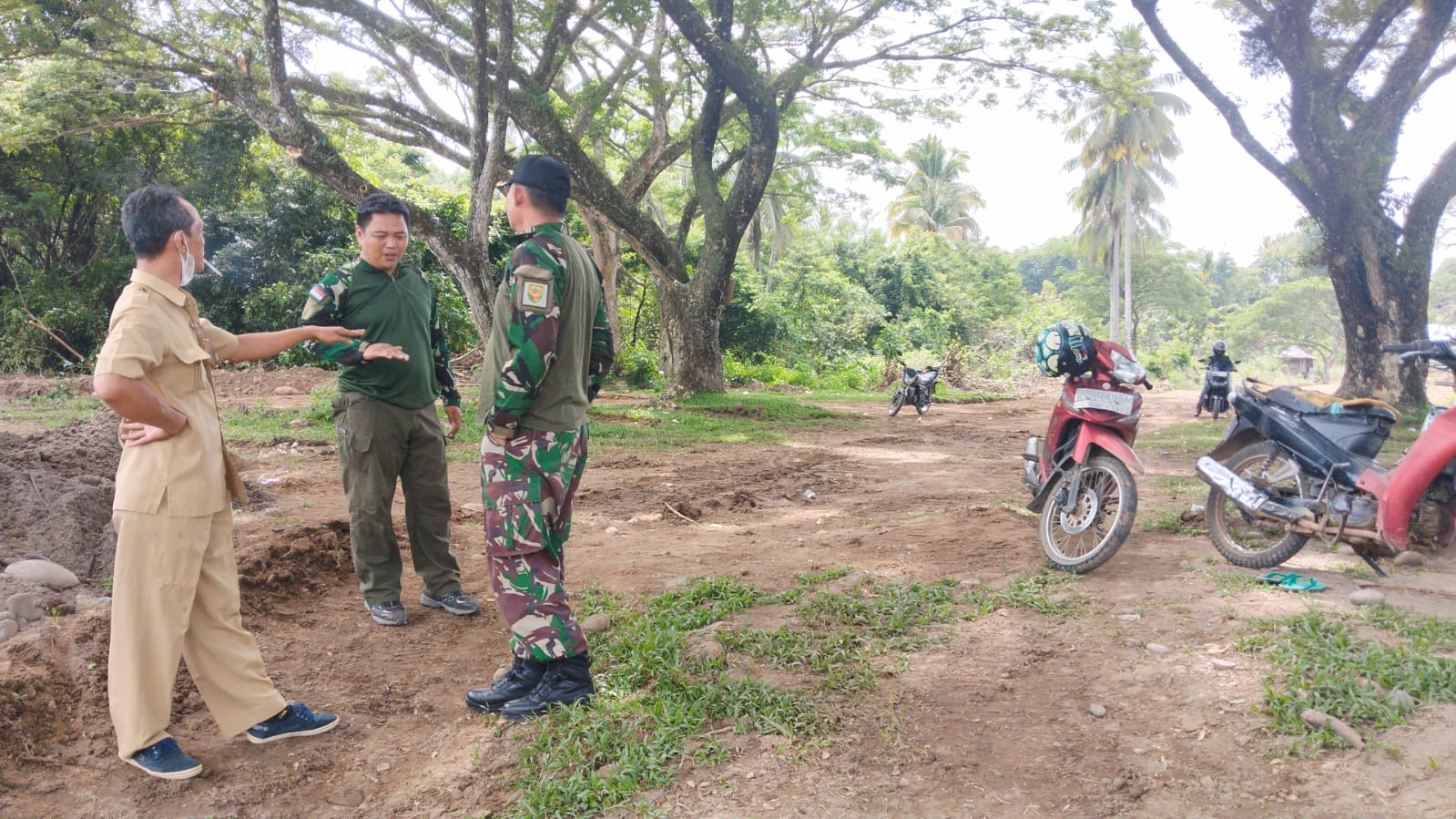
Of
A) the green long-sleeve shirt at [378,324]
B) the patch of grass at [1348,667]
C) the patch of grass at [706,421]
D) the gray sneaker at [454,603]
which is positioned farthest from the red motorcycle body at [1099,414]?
the patch of grass at [706,421]

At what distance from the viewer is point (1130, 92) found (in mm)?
13328

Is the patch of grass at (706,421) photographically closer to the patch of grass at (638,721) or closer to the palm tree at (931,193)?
the patch of grass at (638,721)

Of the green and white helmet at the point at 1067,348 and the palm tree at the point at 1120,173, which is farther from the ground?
the palm tree at the point at 1120,173

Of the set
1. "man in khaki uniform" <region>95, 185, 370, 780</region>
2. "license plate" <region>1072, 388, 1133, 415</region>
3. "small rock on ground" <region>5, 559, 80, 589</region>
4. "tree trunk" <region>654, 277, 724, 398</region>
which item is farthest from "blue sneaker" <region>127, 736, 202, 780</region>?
"tree trunk" <region>654, 277, 724, 398</region>

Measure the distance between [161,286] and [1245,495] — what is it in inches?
188

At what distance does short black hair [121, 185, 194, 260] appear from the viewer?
2.71 metres

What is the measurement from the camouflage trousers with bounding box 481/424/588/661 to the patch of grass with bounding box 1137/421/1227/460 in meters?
7.97

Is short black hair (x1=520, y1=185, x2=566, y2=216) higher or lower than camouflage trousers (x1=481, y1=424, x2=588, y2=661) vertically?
higher

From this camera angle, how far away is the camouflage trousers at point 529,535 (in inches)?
121

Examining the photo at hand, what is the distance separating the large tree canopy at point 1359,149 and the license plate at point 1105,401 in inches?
415

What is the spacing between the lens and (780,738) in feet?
9.44

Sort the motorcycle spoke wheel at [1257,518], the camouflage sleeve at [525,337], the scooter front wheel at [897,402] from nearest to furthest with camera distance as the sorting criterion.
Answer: the camouflage sleeve at [525,337] → the motorcycle spoke wheel at [1257,518] → the scooter front wheel at [897,402]

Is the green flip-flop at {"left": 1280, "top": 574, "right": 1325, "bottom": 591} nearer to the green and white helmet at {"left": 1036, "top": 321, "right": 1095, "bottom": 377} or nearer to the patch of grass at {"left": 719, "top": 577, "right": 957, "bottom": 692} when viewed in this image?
the green and white helmet at {"left": 1036, "top": 321, "right": 1095, "bottom": 377}

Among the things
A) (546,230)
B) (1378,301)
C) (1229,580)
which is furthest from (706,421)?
(1378,301)
